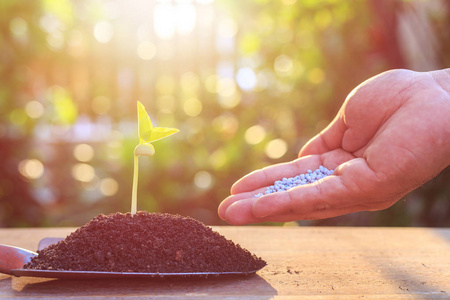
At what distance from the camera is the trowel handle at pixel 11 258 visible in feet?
3.42

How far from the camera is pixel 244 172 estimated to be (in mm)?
2568

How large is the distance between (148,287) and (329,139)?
0.69 m

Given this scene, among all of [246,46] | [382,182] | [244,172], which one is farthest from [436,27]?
[382,182]

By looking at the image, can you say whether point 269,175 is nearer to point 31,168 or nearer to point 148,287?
point 148,287

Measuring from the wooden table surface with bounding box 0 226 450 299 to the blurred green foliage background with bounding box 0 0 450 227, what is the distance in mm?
1034

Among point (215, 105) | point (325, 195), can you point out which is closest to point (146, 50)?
point (215, 105)

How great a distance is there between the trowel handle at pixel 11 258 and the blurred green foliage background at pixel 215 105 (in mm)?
1409

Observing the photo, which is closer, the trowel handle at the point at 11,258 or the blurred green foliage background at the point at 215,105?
the trowel handle at the point at 11,258

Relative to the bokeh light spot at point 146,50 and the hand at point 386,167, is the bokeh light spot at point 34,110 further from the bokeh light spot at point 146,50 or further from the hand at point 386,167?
the hand at point 386,167

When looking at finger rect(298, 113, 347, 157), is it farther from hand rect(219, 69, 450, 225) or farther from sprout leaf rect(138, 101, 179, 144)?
sprout leaf rect(138, 101, 179, 144)

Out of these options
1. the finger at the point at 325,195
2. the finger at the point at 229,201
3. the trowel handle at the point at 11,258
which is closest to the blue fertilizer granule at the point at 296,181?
the finger at the point at 229,201

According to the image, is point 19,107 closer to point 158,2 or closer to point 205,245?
point 158,2

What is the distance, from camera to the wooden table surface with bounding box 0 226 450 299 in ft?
3.05

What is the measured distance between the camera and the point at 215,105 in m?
3.06
